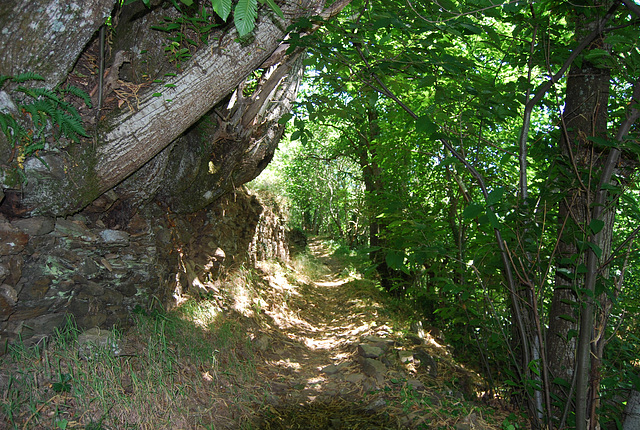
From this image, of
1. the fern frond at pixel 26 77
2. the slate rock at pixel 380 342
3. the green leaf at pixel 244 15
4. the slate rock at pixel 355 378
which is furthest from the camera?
the slate rock at pixel 380 342

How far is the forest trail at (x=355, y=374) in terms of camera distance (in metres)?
3.41

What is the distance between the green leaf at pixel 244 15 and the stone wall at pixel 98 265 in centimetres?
274


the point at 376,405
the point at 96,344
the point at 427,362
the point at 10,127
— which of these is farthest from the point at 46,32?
the point at 427,362

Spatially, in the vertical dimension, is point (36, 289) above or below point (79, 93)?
below

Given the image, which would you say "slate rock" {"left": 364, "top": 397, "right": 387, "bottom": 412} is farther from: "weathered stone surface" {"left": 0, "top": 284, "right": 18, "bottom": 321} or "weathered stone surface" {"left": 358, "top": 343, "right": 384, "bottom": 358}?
"weathered stone surface" {"left": 0, "top": 284, "right": 18, "bottom": 321}

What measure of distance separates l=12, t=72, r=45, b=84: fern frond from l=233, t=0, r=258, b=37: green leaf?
209 centimetres

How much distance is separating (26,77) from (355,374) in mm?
4016

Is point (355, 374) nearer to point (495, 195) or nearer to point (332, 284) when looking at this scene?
point (495, 195)

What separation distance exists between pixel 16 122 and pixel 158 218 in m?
1.91

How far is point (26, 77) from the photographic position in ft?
8.67

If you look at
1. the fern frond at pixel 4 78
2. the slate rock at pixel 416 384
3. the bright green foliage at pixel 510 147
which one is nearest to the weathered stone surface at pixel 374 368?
the slate rock at pixel 416 384

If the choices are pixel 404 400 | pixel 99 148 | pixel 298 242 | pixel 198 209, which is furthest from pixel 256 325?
pixel 298 242

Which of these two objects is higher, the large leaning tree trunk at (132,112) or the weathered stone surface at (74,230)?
the large leaning tree trunk at (132,112)

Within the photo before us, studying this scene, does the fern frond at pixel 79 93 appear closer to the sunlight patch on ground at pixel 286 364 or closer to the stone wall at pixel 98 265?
the stone wall at pixel 98 265
